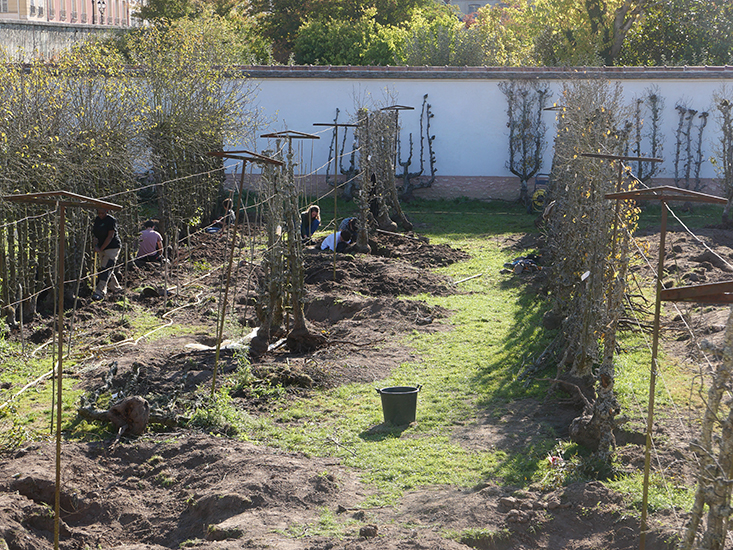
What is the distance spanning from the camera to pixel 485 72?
20078mm

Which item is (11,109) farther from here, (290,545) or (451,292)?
(290,545)

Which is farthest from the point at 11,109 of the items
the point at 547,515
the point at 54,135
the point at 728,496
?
the point at 728,496

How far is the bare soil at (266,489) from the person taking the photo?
4.20 metres

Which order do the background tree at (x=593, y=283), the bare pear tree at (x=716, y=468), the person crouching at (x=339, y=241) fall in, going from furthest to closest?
1. the person crouching at (x=339, y=241)
2. the background tree at (x=593, y=283)
3. the bare pear tree at (x=716, y=468)

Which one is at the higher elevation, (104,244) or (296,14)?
(296,14)


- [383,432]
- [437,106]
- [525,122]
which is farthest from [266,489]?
[437,106]

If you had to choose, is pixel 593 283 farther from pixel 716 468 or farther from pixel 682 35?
pixel 682 35

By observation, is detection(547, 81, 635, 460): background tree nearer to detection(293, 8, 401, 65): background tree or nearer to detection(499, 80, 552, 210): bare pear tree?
detection(499, 80, 552, 210): bare pear tree

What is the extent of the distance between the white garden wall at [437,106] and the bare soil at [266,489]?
42.2 feet

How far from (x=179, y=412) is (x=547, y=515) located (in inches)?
123

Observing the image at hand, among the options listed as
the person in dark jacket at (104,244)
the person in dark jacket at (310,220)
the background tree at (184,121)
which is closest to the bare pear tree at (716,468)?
the person in dark jacket at (104,244)

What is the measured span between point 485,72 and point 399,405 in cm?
1579

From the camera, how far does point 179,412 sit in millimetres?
6105

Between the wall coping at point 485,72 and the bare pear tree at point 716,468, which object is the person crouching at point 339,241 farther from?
the bare pear tree at point 716,468
